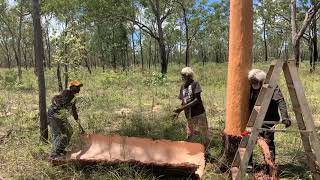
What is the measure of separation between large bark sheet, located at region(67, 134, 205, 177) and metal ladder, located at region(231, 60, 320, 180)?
1165 mm

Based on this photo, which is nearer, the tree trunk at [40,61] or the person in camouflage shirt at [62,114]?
the person in camouflage shirt at [62,114]

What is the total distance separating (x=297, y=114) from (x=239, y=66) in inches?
41.8

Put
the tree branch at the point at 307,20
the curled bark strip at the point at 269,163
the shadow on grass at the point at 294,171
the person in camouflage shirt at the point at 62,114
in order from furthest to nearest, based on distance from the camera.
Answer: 1. the tree branch at the point at 307,20
2. the person in camouflage shirt at the point at 62,114
3. the shadow on grass at the point at 294,171
4. the curled bark strip at the point at 269,163

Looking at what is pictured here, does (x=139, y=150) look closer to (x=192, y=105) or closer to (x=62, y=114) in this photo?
(x=192, y=105)

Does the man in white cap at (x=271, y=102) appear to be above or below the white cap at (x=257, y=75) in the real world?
below

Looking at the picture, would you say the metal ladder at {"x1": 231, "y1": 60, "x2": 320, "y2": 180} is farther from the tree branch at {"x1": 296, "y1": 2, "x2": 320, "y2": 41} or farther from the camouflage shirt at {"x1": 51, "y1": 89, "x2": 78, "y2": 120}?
the tree branch at {"x1": 296, "y1": 2, "x2": 320, "y2": 41}

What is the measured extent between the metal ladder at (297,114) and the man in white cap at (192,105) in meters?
1.65

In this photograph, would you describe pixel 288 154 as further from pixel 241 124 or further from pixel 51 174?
pixel 51 174

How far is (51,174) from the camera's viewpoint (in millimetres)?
6008

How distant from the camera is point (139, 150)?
22.2 feet

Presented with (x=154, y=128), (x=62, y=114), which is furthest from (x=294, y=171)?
(x=62, y=114)

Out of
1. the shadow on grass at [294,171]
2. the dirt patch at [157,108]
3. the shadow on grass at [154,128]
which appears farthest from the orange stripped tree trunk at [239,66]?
the dirt patch at [157,108]

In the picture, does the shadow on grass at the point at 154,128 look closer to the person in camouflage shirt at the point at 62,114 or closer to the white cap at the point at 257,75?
the person in camouflage shirt at the point at 62,114

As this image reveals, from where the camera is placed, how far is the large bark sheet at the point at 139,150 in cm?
645
